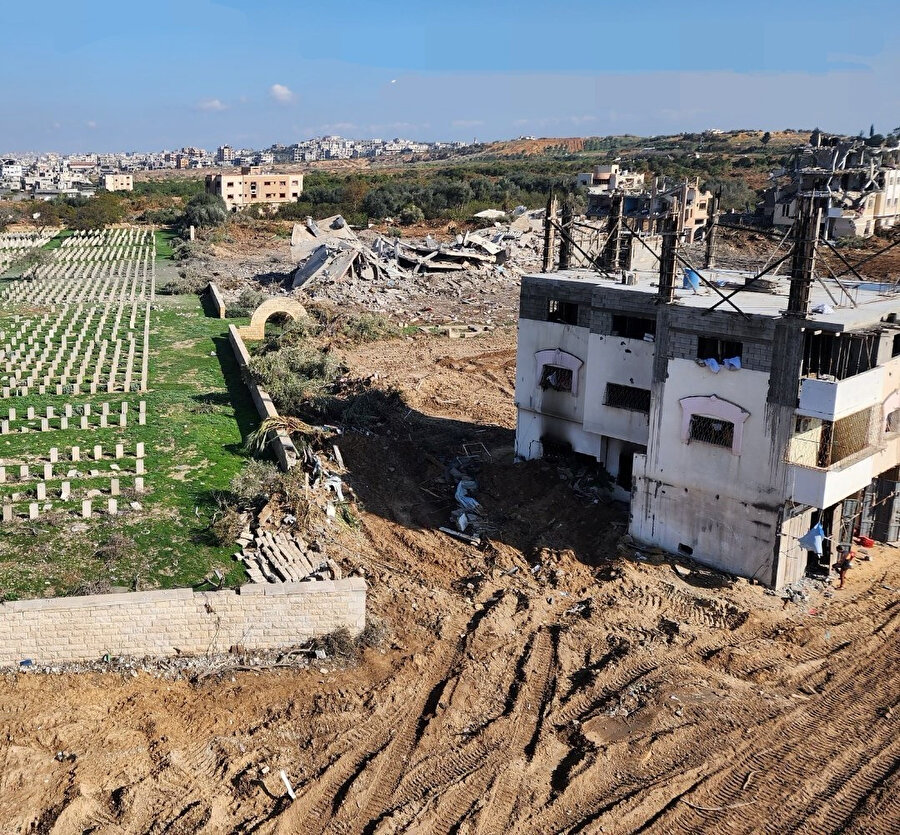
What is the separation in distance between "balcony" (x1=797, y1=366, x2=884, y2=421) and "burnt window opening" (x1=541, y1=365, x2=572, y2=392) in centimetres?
525

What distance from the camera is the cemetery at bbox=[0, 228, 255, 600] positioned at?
14.3 metres

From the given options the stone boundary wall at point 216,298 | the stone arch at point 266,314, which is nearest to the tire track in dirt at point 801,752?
the stone arch at point 266,314

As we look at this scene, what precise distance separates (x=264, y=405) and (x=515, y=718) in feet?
41.2

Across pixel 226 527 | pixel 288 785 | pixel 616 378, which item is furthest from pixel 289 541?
pixel 616 378

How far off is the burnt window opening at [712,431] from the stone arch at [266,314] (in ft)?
70.1

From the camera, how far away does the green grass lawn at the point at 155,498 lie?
13.9m

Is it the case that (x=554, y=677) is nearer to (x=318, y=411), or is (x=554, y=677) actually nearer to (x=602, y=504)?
(x=602, y=504)

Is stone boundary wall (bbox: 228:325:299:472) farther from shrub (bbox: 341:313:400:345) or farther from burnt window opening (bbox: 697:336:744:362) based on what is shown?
burnt window opening (bbox: 697:336:744:362)

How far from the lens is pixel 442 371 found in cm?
2828

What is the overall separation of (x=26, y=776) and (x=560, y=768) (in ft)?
20.5

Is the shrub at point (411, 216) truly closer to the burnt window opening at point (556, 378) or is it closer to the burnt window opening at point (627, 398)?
the burnt window opening at point (556, 378)

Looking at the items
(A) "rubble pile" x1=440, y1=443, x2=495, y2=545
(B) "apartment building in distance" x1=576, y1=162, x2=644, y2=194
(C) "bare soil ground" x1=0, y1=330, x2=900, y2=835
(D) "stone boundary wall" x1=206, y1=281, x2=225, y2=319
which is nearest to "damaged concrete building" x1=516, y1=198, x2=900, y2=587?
(C) "bare soil ground" x1=0, y1=330, x2=900, y2=835

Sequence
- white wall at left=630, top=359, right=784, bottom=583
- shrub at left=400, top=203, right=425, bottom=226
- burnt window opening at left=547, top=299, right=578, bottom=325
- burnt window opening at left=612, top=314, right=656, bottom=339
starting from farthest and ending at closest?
A: 1. shrub at left=400, top=203, right=425, bottom=226
2. burnt window opening at left=547, top=299, right=578, bottom=325
3. burnt window opening at left=612, top=314, right=656, bottom=339
4. white wall at left=630, top=359, right=784, bottom=583

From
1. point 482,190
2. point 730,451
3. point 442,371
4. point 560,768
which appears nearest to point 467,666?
point 560,768
